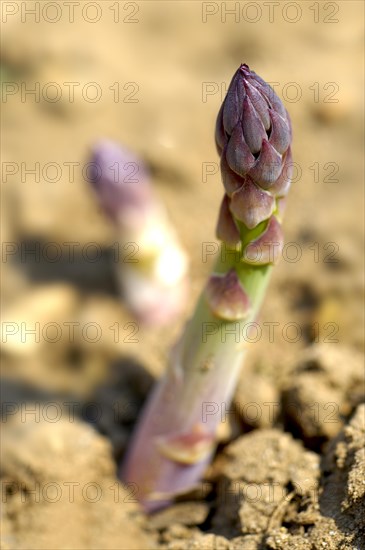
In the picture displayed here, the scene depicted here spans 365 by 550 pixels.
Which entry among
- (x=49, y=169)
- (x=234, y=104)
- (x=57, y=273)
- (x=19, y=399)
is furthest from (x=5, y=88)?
(x=234, y=104)

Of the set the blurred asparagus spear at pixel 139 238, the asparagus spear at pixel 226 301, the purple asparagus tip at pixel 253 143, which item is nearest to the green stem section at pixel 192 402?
the asparagus spear at pixel 226 301

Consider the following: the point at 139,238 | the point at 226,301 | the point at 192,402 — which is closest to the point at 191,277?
the point at 139,238

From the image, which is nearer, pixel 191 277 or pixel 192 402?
pixel 192 402

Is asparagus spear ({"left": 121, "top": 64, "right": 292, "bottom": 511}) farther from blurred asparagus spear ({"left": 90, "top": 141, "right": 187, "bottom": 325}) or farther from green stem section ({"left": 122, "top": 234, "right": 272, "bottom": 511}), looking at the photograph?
blurred asparagus spear ({"left": 90, "top": 141, "right": 187, "bottom": 325})

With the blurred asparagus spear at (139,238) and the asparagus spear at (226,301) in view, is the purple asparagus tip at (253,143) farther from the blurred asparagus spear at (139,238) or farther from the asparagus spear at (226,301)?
the blurred asparagus spear at (139,238)

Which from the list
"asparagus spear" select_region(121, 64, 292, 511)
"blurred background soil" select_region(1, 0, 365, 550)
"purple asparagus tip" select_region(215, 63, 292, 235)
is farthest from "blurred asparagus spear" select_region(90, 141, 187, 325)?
"purple asparagus tip" select_region(215, 63, 292, 235)

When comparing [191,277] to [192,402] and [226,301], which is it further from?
[226,301]
